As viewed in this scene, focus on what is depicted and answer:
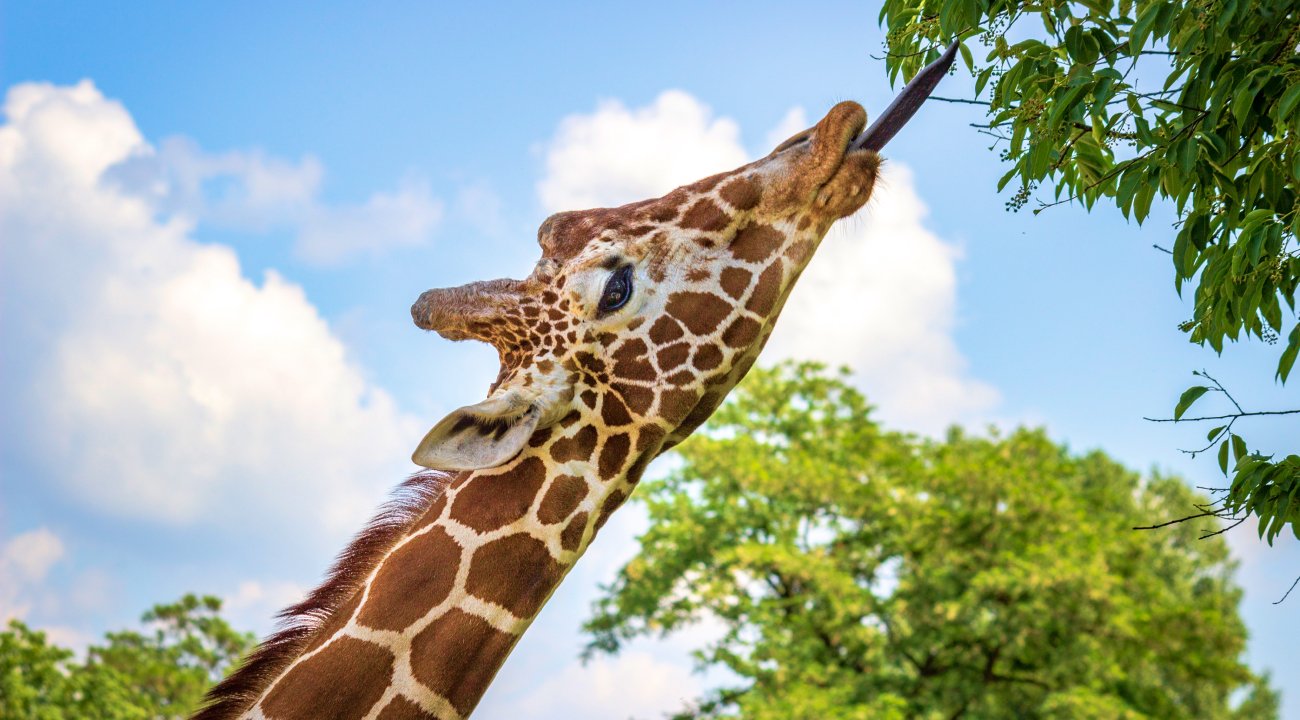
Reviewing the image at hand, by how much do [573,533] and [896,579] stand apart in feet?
58.9

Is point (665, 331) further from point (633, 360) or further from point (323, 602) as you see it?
point (323, 602)

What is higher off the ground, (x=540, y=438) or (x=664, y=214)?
(x=664, y=214)

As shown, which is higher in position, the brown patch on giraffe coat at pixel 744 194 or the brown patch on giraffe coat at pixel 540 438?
the brown patch on giraffe coat at pixel 744 194

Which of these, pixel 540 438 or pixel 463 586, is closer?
pixel 463 586

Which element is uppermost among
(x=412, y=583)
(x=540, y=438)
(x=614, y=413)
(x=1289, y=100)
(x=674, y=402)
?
(x=1289, y=100)

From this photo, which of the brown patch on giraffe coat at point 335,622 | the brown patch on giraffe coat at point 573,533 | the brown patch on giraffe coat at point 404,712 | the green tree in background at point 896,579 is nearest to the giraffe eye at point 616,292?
the brown patch on giraffe coat at point 573,533

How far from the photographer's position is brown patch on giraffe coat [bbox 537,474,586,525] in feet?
10.7

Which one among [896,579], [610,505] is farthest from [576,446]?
[896,579]

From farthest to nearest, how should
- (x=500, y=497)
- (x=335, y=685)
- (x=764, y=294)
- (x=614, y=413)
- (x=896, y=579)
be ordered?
(x=896, y=579) → (x=764, y=294) → (x=614, y=413) → (x=500, y=497) → (x=335, y=685)

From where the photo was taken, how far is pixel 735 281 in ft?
11.7

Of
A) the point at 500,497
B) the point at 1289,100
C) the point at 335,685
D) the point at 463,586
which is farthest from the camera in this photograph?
the point at 500,497

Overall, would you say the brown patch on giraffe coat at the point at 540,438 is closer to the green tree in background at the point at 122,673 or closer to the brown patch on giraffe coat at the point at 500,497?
the brown patch on giraffe coat at the point at 500,497

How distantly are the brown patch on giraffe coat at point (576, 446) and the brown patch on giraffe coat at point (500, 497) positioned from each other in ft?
0.19

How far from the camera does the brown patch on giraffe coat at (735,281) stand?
3541 mm
